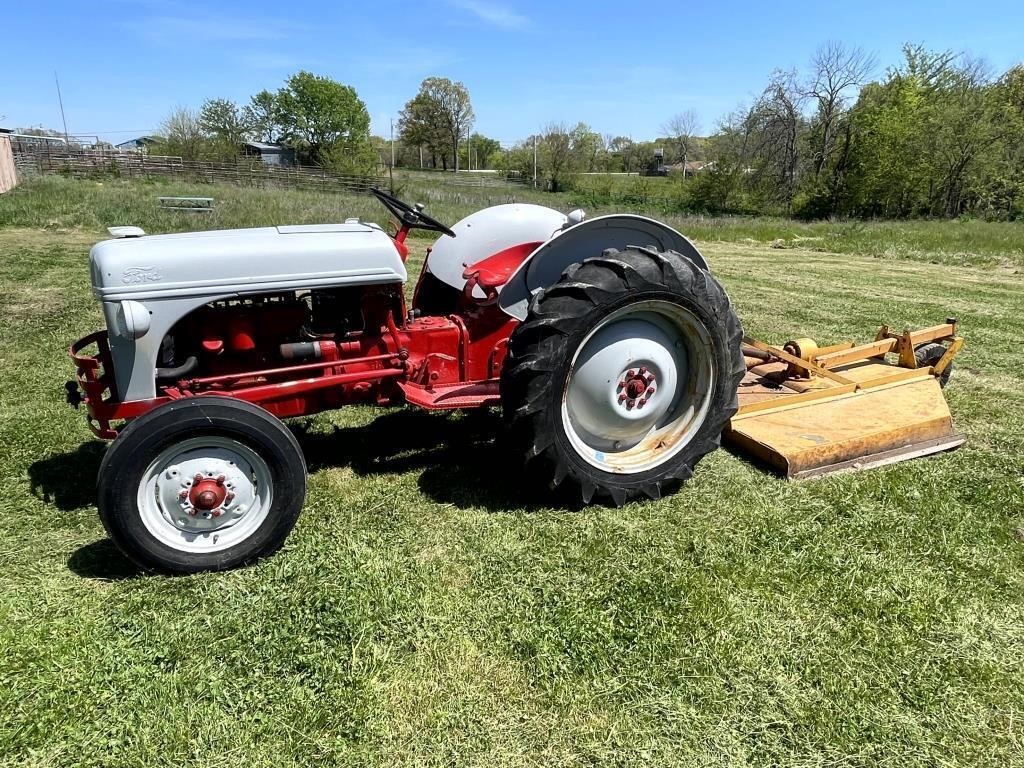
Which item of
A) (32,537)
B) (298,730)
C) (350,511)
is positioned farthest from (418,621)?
(32,537)

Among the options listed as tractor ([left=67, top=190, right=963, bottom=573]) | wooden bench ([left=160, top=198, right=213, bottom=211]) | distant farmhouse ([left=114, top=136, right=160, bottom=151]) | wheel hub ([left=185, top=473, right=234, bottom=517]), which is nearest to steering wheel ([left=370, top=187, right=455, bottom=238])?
tractor ([left=67, top=190, right=963, bottom=573])

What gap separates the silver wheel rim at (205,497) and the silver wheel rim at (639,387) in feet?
4.67

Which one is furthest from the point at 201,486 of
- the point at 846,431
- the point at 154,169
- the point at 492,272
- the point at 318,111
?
the point at 318,111

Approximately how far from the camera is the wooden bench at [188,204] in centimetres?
1512

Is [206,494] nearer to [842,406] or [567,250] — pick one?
[567,250]

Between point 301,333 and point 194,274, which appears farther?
point 301,333

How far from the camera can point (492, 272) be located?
3.77 m

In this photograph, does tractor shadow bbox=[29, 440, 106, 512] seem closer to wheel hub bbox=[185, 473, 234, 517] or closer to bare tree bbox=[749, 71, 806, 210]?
wheel hub bbox=[185, 473, 234, 517]

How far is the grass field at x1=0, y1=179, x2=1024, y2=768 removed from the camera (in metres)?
1.99

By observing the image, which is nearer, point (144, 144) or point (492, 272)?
point (492, 272)

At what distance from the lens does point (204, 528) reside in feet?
8.89

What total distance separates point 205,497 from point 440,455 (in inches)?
58.8

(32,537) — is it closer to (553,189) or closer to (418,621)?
(418,621)

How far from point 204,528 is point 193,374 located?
29.0 inches
